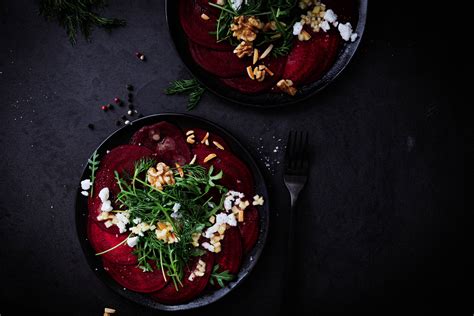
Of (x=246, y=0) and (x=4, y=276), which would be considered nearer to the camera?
(x=246, y=0)

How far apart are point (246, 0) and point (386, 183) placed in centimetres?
104

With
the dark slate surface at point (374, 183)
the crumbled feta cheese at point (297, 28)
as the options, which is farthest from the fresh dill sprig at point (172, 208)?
the crumbled feta cheese at point (297, 28)

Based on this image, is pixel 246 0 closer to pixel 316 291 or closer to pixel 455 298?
pixel 316 291

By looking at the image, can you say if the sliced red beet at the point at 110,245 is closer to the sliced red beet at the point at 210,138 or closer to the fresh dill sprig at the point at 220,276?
the fresh dill sprig at the point at 220,276

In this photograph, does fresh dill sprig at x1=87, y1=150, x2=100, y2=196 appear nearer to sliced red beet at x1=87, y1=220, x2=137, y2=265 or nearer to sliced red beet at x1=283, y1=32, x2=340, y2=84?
sliced red beet at x1=87, y1=220, x2=137, y2=265

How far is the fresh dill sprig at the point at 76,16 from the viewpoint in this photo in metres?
2.25

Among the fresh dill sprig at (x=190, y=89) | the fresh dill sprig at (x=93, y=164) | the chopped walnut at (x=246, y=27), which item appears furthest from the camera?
the fresh dill sprig at (x=190, y=89)

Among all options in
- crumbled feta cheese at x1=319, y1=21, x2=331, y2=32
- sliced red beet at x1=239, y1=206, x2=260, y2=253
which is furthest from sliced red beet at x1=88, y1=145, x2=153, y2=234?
crumbled feta cheese at x1=319, y1=21, x2=331, y2=32

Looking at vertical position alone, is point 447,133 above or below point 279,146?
above

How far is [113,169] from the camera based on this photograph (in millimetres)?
2143

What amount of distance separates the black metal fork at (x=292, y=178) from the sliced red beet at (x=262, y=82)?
250 millimetres

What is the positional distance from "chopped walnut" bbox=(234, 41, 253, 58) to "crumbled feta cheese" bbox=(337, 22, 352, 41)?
1.32ft

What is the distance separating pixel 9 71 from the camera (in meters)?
2.35

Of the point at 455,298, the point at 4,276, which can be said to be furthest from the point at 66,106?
the point at 455,298
